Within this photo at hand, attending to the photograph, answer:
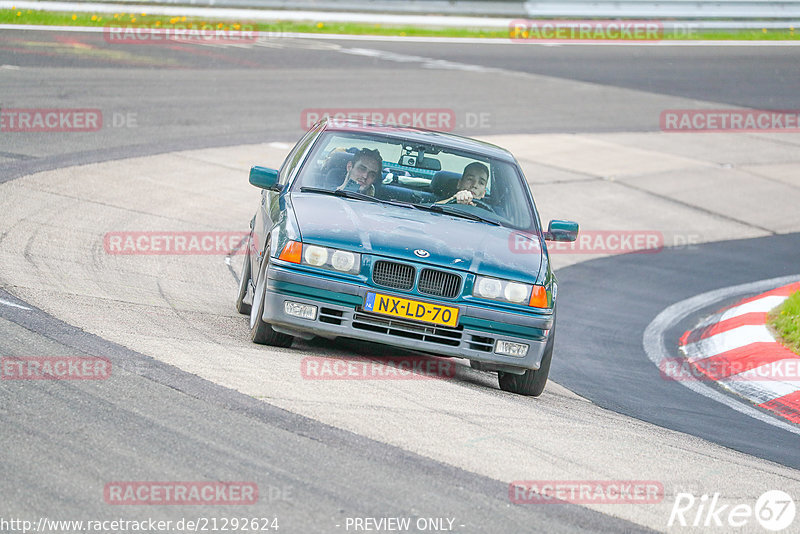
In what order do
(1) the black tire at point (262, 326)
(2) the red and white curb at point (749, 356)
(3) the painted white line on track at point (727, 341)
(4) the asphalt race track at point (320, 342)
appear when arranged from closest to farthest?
(4) the asphalt race track at point (320, 342) < (1) the black tire at point (262, 326) < (2) the red and white curb at point (749, 356) < (3) the painted white line on track at point (727, 341)

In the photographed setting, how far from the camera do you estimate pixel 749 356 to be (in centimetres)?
948

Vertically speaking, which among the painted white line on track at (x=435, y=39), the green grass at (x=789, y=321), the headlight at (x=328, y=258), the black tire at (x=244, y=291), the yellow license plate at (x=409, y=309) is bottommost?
the green grass at (x=789, y=321)

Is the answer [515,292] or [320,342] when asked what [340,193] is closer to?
[320,342]

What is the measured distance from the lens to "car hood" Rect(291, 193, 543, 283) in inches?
270

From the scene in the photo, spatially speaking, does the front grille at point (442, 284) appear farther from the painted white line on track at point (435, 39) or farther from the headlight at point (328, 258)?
the painted white line on track at point (435, 39)

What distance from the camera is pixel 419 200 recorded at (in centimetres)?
786

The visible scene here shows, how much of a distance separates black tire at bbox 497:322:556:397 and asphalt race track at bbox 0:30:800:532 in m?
0.24

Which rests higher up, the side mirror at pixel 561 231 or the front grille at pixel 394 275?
the side mirror at pixel 561 231

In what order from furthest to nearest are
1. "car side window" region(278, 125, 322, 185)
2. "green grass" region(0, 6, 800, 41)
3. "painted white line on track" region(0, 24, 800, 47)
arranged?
"green grass" region(0, 6, 800, 41) → "painted white line on track" region(0, 24, 800, 47) → "car side window" region(278, 125, 322, 185)

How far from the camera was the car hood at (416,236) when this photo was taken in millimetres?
6859

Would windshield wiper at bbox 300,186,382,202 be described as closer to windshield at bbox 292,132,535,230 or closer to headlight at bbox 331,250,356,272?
windshield at bbox 292,132,535,230

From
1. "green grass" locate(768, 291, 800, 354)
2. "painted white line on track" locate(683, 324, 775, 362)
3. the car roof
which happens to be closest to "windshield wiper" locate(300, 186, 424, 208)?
the car roof

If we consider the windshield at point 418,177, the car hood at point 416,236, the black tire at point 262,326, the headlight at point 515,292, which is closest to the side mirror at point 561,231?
the windshield at point 418,177

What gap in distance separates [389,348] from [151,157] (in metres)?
7.43
